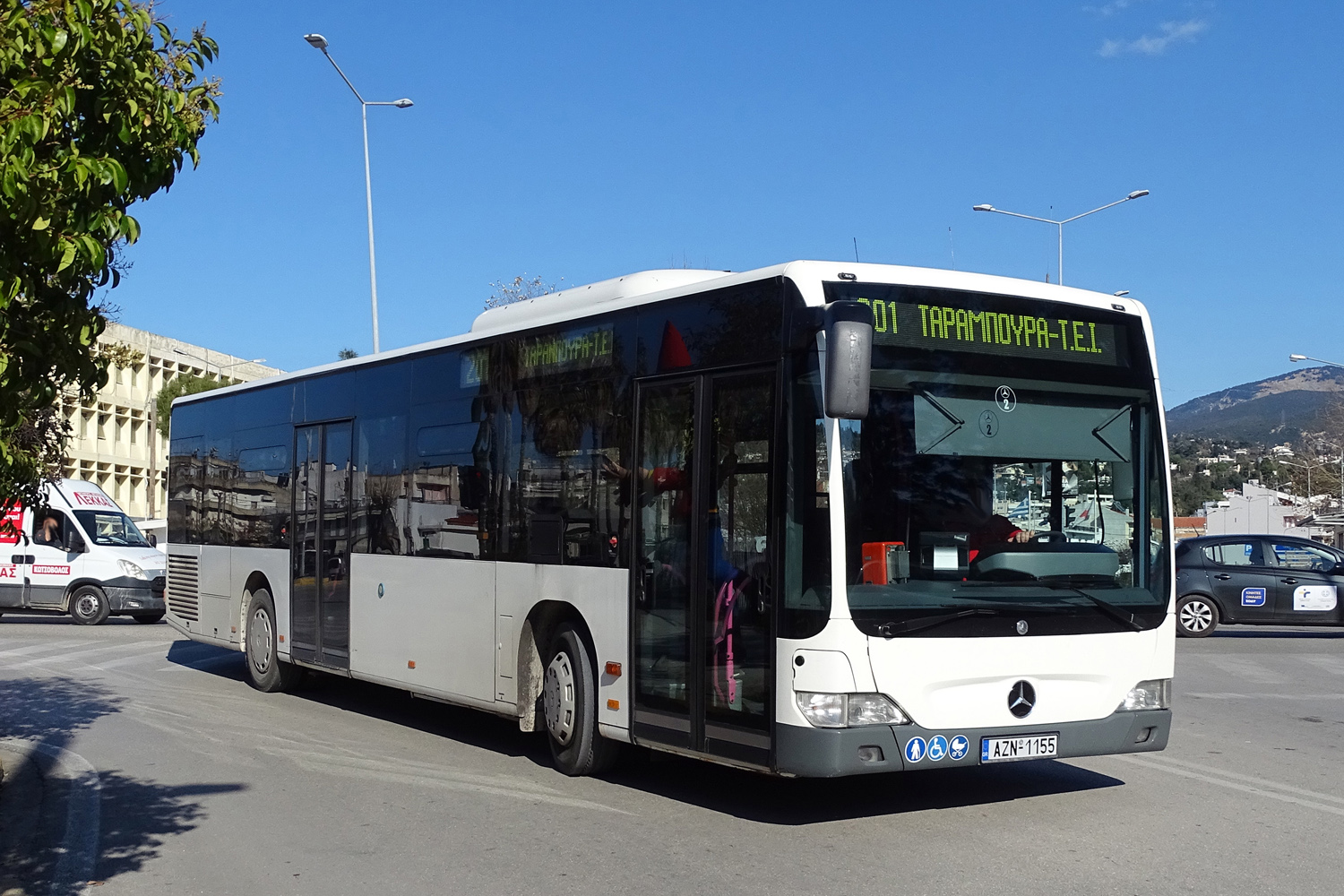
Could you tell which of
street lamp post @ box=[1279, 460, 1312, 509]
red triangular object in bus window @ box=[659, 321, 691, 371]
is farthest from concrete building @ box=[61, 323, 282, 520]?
street lamp post @ box=[1279, 460, 1312, 509]

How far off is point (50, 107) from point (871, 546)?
4.57 meters

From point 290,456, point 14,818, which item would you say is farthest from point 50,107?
point 290,456

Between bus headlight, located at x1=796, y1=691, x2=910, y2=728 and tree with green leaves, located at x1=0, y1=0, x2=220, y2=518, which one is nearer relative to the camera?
tree with green leaves, located at x1=0, y1=0, x2=220, y2=518

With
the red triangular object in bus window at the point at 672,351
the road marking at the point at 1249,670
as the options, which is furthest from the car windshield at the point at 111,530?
the red triangular object in bus window at the point at 672,351

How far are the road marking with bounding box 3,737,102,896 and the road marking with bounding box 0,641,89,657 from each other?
9.28 m

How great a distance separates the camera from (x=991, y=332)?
8.31 m

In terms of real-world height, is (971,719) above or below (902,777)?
above

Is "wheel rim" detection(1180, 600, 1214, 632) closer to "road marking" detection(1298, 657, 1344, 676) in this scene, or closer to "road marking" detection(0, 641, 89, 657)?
"road marking" detection(1298, 657, 1344, 676)

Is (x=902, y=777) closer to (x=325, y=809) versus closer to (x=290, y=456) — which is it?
(x=325, y=809)

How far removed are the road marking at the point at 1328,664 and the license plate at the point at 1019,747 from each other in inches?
446

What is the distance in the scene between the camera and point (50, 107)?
516 cm

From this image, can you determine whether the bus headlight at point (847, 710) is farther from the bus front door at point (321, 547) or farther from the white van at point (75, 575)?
the white van at point (75, 575)

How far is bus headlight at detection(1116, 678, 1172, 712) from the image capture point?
→ 27.9 feet

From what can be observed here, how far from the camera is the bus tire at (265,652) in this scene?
49.6ft
